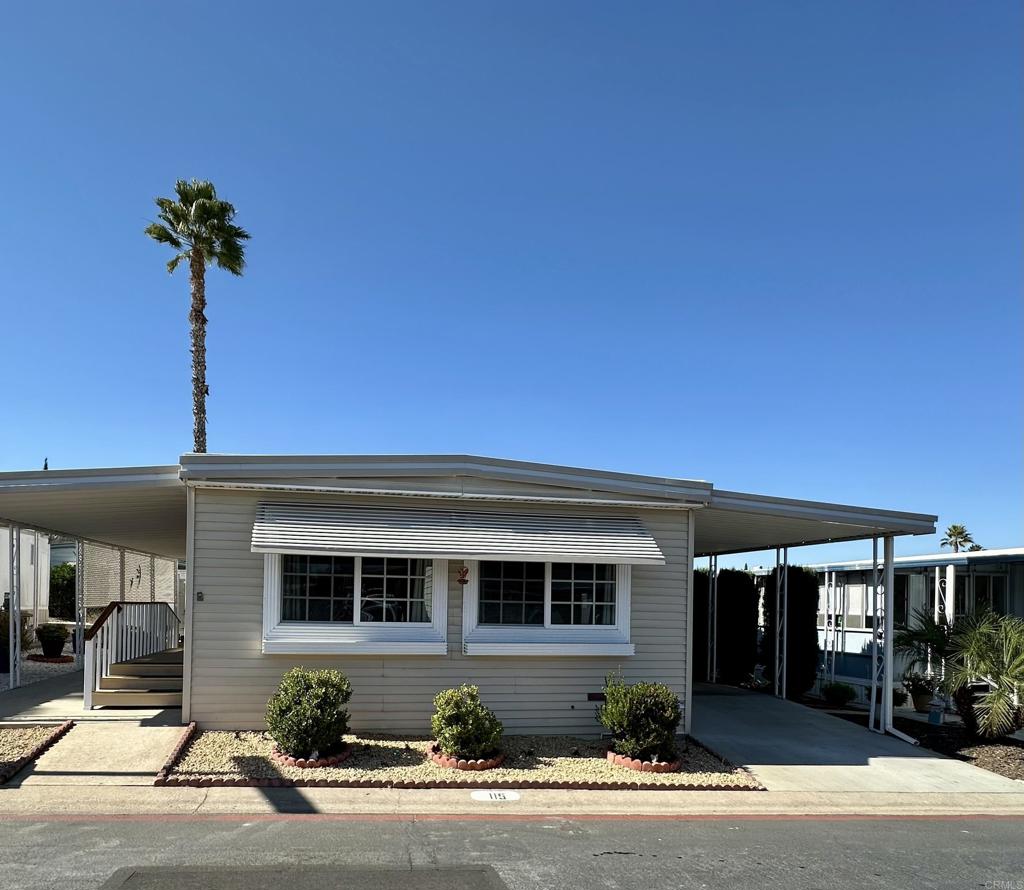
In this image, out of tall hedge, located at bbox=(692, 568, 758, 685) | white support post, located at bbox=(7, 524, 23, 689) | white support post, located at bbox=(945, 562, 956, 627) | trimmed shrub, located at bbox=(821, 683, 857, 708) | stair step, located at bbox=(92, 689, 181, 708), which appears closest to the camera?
stair step, located at bbox=(92, 689, 181, 708)

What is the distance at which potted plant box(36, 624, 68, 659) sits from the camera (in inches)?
690

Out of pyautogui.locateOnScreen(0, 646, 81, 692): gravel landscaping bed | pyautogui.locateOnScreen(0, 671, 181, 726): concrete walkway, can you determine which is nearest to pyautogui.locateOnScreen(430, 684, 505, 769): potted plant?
pyautogui.locateOnScreen(0, 671, 181, 726): concrete walkway

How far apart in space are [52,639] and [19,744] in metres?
9.62

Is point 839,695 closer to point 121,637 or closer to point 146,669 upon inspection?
point 146,669

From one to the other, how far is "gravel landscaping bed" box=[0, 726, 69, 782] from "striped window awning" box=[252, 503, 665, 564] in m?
2.98

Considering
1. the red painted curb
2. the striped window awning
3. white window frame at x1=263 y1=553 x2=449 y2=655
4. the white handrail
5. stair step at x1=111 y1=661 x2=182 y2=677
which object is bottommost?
the red painted curb

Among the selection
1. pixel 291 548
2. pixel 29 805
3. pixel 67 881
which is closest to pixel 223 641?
pixel 291 548

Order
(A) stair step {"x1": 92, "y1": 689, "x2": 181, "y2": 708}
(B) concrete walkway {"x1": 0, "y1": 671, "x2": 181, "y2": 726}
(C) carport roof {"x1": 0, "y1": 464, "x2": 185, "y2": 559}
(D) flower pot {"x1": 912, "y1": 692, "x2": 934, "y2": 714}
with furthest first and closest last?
(D) flower pot {"x1": 912, "y1": 692, "x2": 934, "y2": 714} < (A) stair step {"x1": 92, "y1": 689, "x2": 181, "y2": 708} < (B) concrete walkway {"x1": 0, "y1": 671, "x2": 181, "y2": 726} < (C) carport roof {"x1": 0, "y1": 464, "x2": 185, "y2": 559}

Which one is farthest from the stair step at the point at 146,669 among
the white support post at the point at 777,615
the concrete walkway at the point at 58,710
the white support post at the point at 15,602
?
the white support post at the point at 777,615

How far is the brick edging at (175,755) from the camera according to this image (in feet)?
26.2

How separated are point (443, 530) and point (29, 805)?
4.75 metres

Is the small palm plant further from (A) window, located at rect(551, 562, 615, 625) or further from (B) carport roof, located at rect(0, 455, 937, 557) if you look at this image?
(A) window, located at rect(551, 562, 615, 625)

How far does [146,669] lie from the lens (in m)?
11.3

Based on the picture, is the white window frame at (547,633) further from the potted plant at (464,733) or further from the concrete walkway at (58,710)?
the concrete walkway at (58,710)
